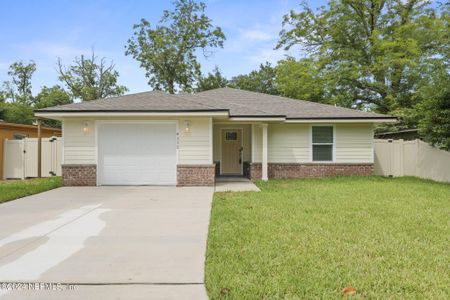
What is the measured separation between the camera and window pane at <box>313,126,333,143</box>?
13398mm

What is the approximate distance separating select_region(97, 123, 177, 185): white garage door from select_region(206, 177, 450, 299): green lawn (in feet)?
13.3

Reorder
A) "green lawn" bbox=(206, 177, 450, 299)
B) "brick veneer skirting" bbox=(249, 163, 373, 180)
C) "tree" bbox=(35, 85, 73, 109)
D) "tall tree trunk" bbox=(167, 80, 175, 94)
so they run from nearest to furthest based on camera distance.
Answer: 1. "green lawn" bbox=(206, 177, 450, 299)
2. "brick veneer skirting" bbox=(249, 163, 373, 180)
3. "tall tree trunk" bbox=(167, 80, 175, 94)
4. "tree" bbox=(35, 85, 73, 109)

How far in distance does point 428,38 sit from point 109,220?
24430 mm

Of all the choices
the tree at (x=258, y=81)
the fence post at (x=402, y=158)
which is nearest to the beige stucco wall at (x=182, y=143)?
the fence post at (x=402, y=158)

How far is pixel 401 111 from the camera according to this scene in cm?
1898

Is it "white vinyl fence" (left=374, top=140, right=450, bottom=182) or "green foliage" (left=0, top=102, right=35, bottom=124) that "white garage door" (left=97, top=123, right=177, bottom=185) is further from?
"green foliage" (left=0, top=102, right=35, bottom=124)

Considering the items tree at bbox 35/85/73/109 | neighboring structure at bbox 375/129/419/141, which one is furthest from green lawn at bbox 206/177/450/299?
tree at bbox 35/85/73/109

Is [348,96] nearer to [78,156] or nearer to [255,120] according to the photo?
[255,120]

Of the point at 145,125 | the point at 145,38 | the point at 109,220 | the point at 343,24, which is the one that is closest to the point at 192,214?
the point at 109,220

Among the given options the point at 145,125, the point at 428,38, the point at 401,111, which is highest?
the point at 428,38

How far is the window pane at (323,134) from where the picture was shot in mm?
13398

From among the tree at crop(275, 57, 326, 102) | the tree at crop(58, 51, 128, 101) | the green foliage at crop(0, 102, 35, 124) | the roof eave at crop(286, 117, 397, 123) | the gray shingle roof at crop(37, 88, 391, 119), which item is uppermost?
the tree at crop(58, 51, 128, 101)

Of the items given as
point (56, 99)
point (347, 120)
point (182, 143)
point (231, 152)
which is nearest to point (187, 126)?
→ point (182, 143)

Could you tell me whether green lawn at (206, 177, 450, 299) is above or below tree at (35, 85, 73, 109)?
below
